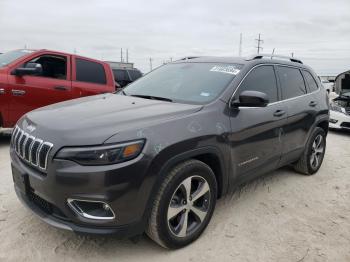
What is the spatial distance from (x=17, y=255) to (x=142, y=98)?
1.85 m

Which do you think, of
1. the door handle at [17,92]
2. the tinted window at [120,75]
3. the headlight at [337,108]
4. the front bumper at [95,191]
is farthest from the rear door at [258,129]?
the tinted window at [120,75]

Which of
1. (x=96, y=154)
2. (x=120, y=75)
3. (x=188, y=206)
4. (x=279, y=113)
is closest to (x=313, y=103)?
(x=279, y=113)

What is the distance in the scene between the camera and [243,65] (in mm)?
3900

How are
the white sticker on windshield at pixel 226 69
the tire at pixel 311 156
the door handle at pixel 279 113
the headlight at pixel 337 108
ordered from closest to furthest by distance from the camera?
1. the white sticker on windshield at pixel 226 69
2. the door handle at pixel 279 113
3. the tire at pixel 311 156
4. the headlight at pixel 337 108

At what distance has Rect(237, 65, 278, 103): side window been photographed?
3816 mm

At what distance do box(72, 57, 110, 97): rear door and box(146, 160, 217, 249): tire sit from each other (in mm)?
4490

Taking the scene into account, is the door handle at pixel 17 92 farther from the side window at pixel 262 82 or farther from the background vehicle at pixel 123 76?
the background vehicle at pixel 123 76

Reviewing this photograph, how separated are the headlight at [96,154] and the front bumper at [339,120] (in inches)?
334

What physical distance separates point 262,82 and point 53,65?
4.35 metres

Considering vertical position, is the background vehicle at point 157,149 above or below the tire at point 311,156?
above

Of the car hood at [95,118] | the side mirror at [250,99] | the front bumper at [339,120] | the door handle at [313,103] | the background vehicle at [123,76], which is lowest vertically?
the front bumper at [339,120]

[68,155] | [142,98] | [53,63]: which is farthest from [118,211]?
[53,63]

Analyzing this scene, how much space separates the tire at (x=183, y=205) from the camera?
277 cm

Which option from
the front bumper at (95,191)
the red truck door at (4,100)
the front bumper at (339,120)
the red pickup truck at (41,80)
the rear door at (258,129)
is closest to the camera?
the front bumper at (95,191)
